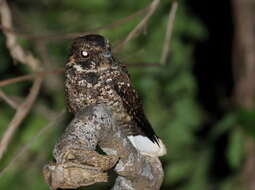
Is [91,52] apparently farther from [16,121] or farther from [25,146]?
[16,121]

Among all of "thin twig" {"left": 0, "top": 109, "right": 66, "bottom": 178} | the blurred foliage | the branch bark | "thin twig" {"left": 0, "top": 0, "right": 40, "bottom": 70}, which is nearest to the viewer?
the branch bark

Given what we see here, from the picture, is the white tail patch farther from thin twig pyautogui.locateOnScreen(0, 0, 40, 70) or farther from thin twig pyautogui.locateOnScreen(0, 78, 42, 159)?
thin twig pyautogui.locateOnScreen(0, 0, 40, 70)

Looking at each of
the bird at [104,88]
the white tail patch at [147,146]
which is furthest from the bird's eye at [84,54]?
the white tail patch at [147,146]

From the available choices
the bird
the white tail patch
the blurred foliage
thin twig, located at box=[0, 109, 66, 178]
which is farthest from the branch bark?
the blurred foliage

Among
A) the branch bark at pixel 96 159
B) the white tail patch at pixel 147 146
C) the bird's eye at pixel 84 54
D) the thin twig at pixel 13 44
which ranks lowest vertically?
the branch bark at pixel 96 159

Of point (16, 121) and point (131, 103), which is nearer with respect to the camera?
point (131, 103)

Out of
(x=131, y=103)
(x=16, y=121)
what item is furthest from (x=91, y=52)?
(x=16, y=121)

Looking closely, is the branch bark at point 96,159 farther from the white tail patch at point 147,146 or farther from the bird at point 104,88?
the bird at point 104,88

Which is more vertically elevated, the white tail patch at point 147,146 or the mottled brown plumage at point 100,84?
the mottled brown plumage at point 100,84
